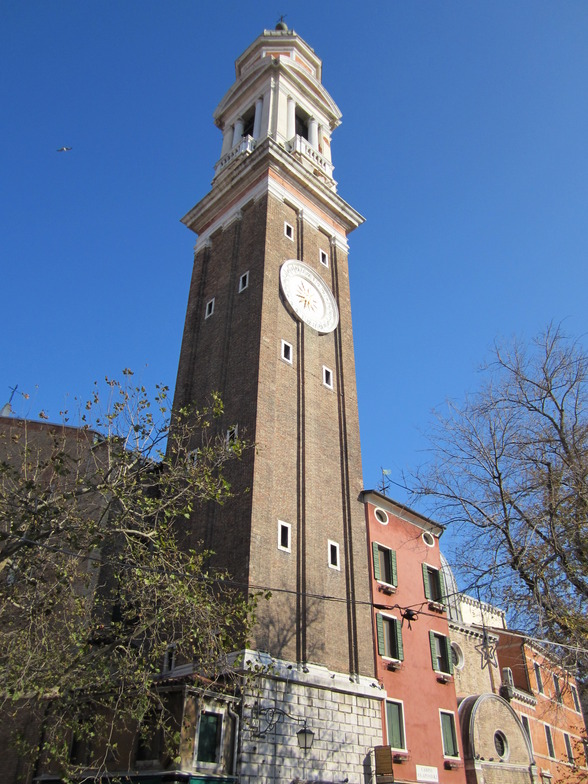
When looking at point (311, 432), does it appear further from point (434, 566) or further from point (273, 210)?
point (273, 210)

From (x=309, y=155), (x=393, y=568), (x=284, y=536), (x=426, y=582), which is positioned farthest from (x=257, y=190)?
(x=426, y=582)

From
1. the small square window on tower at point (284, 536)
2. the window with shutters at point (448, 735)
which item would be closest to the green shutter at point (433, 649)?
the window with shutters at point (448, 735)

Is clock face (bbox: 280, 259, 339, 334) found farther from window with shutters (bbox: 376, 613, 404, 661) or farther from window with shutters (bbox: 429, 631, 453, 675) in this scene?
window with shutters (bbox: 429, 631, 453, 675)

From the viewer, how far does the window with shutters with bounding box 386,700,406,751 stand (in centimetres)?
2136

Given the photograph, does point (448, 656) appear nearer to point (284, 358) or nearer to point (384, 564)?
point (384, 564)

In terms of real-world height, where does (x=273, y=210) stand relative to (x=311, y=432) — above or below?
above

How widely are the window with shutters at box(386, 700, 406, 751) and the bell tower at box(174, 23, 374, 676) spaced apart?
1890 millimetres

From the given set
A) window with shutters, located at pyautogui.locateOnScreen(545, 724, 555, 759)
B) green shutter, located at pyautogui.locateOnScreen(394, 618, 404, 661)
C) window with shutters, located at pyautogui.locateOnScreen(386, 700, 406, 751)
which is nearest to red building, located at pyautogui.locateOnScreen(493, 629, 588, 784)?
window with shutters, located at pyautogui.locateOnScreen(545, 724, 555, 759)

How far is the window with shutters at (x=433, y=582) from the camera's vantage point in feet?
86.0

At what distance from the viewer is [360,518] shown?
81.3 feet

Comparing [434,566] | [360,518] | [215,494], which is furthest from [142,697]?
[434,566]

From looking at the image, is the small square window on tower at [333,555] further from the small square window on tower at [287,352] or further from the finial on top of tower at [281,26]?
the finial on top of tower at [281,26]

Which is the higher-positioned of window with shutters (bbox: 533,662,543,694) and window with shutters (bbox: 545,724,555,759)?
Result: window with shutters (bbox: 533,662,543,694)

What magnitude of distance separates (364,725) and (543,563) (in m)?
8.67
